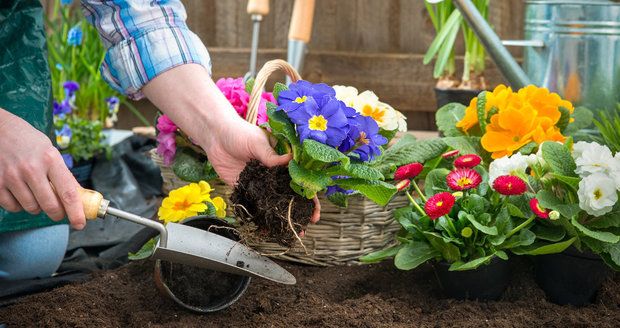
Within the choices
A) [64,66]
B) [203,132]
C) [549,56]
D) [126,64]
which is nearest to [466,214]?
[203,132]

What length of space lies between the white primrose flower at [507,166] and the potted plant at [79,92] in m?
1.78

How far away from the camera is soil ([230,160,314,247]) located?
5.17 ft

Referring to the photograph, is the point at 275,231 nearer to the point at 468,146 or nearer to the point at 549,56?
the point at 468,146

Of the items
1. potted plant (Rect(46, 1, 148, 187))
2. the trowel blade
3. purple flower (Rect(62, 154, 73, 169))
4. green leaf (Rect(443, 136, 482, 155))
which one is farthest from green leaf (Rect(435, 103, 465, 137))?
potted plant (Rect(46, 1, 148, 187))

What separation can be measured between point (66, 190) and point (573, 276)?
100cm

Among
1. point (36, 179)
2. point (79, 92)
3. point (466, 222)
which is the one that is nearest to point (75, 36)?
point (79, 92)

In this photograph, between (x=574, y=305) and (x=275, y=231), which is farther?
(x=574, y=305)

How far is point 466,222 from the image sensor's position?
5.57 feet

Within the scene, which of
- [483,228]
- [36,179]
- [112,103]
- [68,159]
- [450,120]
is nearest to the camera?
[36,179]

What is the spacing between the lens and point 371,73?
3883 mm

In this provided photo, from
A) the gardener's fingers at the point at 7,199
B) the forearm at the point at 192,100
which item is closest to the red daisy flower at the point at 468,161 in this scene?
the forearm at the point at 192,100

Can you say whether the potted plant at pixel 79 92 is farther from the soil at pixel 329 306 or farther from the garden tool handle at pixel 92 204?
the garden tool handle at pixel 92 204

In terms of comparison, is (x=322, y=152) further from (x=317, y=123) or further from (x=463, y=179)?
(x=463, y=179)

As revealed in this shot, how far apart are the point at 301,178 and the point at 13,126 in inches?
20.0
